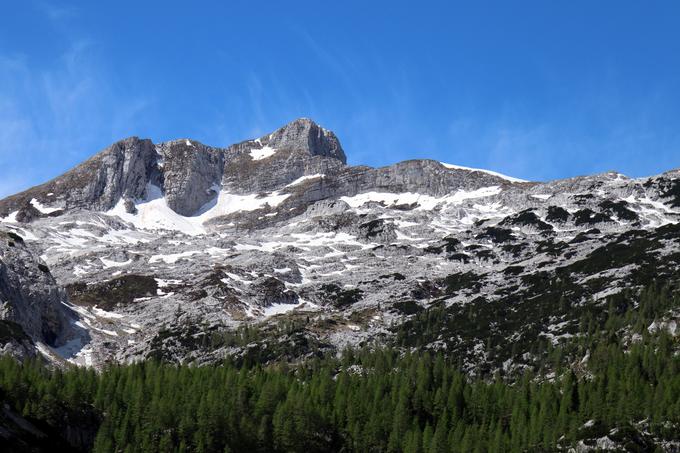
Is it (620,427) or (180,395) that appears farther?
(180,395)

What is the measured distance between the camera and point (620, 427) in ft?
422

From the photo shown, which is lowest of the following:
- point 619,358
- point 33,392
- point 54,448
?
point 54,448

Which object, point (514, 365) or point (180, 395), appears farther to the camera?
point (514, 365)

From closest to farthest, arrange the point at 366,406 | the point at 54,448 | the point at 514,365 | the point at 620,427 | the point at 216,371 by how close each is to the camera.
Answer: the point at 54,448 < the point at 620,427 < the point at 366,406 < the point at 216,371 < the point at 514,365

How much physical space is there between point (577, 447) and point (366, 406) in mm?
34924

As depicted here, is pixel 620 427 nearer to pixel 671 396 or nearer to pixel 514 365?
pixel 671 396

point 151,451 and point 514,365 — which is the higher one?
point 514,365

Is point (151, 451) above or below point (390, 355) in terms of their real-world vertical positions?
below

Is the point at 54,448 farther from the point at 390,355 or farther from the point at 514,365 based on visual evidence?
the point at 514,365

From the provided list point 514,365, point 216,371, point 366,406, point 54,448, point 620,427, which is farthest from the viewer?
point 514,365

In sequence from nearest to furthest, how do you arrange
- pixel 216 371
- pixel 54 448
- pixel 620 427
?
pixel 54 448 → pixel 620 427 → pixel 216 371

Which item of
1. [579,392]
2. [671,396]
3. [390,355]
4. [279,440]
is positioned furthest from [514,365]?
[279,440]

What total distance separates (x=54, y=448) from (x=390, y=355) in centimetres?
9048

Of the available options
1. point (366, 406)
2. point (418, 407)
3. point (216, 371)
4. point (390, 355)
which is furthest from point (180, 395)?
point (390, 355)
